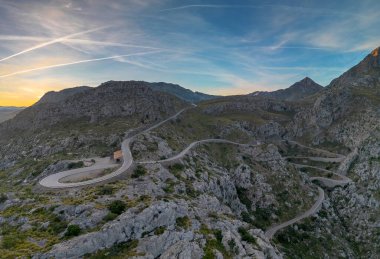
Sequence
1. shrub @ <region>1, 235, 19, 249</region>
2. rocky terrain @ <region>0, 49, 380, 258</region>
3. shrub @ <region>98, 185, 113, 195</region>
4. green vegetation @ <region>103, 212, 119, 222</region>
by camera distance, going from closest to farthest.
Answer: shrub @ <region>1, 235, 19, 249</region>
rocky terrain @ <region>0, 49, 380, 258</region>
green vegetation @ <region>103, 212, 119, 222</region>
shrub @ <region>98, 185, 113, 195</region>

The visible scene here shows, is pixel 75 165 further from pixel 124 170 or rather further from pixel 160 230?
pixel 160 230

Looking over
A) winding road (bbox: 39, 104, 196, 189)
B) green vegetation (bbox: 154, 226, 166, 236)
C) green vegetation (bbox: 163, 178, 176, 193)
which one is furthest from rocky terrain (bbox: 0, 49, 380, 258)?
winding road (bbox: 39, 104, 196, 189)

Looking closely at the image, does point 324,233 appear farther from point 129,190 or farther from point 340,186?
point 129,190

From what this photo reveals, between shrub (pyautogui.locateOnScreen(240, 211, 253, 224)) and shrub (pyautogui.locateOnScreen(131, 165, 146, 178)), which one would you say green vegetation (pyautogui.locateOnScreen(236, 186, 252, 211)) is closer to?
shrub (pyautogui.locateOnScreen(240, 211, 253, 224))

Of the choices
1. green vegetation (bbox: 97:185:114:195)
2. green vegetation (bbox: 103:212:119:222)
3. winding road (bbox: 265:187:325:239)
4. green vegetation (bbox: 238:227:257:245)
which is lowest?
winding road (bbox: 265:187:325:239)

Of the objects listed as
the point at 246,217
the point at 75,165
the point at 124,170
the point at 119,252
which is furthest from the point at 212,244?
the point at 246,217

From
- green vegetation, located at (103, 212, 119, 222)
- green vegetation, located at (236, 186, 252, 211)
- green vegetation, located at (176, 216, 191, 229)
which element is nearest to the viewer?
green vegetation, located at (103, 212, 119, 222)
